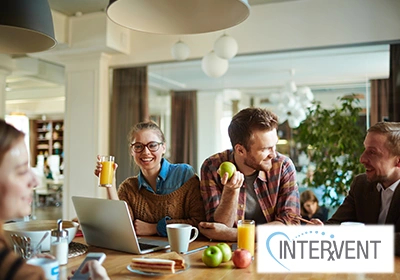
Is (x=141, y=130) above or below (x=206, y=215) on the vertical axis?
above

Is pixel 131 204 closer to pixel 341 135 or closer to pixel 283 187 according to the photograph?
pixel 283 187

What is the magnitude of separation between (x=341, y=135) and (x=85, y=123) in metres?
2.90

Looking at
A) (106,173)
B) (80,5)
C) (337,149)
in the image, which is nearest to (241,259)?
(106,173)

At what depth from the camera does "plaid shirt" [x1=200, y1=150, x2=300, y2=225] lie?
1.95 meters

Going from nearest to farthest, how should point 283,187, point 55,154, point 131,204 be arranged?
point 283,187, point 131,204, point 55,154

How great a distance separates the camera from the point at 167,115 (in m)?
5.55

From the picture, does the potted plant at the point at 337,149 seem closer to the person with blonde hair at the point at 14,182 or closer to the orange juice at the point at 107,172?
the orange juice at the point at 107,172

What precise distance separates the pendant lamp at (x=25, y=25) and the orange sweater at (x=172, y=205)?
85cm

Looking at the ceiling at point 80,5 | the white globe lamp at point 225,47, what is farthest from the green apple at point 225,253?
the ceiling at point 80,5

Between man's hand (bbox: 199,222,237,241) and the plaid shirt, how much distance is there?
15cm

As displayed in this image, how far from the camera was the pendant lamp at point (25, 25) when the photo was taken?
1521 millimetres

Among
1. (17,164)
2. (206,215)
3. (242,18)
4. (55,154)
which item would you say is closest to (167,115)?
(206,215)

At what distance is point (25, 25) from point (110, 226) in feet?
2.67

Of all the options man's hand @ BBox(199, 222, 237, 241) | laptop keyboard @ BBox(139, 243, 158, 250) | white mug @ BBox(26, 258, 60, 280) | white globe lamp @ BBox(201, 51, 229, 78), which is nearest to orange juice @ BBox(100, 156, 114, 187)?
laptop keyboard @ BBox(139, 243, 158, 250)
